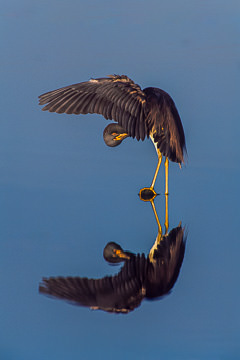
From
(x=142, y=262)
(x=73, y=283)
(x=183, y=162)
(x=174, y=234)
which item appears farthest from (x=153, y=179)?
(x=73, y=283)

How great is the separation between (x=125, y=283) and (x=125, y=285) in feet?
0.08

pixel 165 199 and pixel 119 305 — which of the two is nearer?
pixel 119 305

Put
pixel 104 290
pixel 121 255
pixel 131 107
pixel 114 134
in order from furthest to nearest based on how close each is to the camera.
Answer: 1. pixel 114 134
2. pixel 131 107
3. pixel 121 255
4. pixel 104 290

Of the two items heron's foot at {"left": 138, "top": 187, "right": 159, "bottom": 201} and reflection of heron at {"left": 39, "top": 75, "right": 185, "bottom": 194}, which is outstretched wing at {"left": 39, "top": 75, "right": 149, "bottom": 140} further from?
heron's foot at {"left": 138, "top": 187, "right": 159, "bottom": 201}

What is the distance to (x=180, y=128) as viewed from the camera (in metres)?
5.50

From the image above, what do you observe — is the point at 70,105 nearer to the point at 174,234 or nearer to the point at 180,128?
the point at 180,128

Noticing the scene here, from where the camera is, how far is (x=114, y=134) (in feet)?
19.3

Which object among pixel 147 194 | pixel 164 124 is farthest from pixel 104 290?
pixel 164 124

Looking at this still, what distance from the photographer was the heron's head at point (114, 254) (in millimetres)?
4121

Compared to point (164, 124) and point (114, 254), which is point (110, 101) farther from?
point (114, 254)

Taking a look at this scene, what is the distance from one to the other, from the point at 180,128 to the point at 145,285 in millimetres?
2102

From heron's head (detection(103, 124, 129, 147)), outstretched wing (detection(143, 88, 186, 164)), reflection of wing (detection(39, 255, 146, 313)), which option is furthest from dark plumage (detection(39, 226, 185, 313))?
heron's head (detection(103, 124, 129, 147))

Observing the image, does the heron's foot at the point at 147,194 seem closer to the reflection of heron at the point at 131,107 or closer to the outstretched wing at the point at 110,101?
the reflection of heron at the point at 131,107

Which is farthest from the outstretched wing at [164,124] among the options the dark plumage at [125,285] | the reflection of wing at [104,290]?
the reflection of wing at [104,290]
